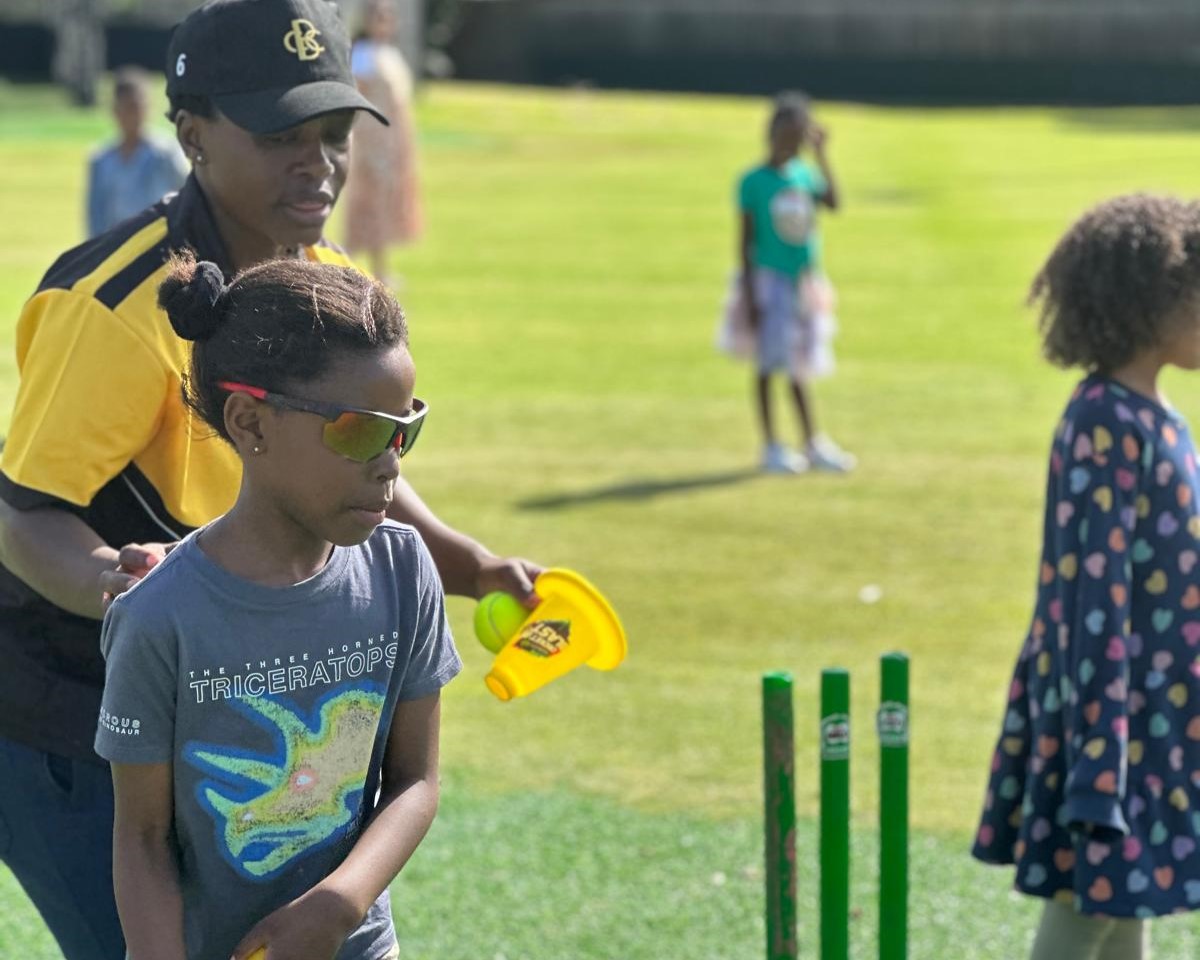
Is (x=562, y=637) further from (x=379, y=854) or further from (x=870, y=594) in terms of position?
(x=870, y=594)

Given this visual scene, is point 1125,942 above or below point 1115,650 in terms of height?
below

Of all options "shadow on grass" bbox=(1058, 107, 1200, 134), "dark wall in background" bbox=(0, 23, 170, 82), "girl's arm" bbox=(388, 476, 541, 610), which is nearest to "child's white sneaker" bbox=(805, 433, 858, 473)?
"girl's arm" bbox=(388, 476, 541, 610)

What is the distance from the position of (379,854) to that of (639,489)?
8179 millimetres

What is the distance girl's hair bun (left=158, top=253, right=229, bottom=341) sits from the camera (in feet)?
8.71

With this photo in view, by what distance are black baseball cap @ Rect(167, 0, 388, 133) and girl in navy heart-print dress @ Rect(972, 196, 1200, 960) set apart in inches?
67.5

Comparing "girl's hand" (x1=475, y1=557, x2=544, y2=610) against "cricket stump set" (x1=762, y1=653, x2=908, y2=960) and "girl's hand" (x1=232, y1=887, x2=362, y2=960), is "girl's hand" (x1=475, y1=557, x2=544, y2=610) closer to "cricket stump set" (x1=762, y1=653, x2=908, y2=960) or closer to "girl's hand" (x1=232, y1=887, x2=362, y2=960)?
"cricket stump set" (x1=762, y1=653, x2=908, y2=960)

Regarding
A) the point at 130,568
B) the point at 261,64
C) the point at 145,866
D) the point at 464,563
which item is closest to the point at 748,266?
the point at 464,563

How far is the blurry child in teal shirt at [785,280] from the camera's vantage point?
11336 mm

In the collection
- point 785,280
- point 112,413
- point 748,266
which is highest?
point 112,413

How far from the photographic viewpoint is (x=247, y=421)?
2645 mm

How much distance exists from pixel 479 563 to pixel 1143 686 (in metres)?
1.47

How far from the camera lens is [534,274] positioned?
2020cm

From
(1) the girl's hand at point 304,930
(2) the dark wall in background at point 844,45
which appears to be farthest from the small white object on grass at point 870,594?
(2) the dark wall in background at point 844,45

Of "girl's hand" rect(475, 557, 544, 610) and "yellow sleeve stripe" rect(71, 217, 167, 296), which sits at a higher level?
"yellow sleeve stripe" rect(71, 217, 167, 296)
